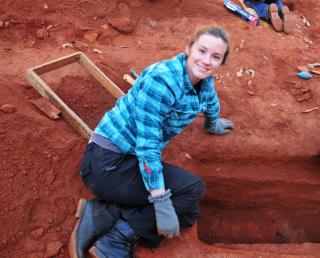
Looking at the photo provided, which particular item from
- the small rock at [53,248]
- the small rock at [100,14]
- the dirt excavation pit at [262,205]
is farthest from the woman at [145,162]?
the small rock at [100,14]

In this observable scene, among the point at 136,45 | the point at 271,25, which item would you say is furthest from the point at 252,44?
the point at 136,45

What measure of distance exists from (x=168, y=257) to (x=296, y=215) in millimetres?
2009

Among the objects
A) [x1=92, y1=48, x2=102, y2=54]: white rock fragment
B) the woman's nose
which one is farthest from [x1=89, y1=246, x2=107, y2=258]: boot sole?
[x1=92, y1=48, x2=102, y2=54]: white rock fragment

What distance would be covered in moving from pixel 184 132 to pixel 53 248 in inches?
70.4

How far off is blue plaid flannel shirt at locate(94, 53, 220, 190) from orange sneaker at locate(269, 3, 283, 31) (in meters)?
3.80

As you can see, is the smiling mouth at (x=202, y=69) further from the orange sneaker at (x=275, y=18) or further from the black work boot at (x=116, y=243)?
the orange sneaker at (x=275, y=18)

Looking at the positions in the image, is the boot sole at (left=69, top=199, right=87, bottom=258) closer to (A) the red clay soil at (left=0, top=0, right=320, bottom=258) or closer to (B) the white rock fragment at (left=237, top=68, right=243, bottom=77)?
(A) the red clay soil at (left=0, top=0, right=320, bottom=258)

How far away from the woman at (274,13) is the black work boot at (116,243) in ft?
14.9

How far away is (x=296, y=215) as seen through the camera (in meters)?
4.34

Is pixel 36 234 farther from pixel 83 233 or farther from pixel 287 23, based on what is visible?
pixel 287 23

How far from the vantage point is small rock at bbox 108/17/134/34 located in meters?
5.36

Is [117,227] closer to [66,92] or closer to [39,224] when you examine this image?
[39,224]

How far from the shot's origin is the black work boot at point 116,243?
9.15ft

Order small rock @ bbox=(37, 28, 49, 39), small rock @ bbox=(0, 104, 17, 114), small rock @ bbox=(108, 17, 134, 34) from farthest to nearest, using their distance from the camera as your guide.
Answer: small rock @ bbox=(108, 17, 134, 34)
small rock @ bbox=(37, 28, 49, 39)
small rock @ bbox=(0, 104, 17, 114)
